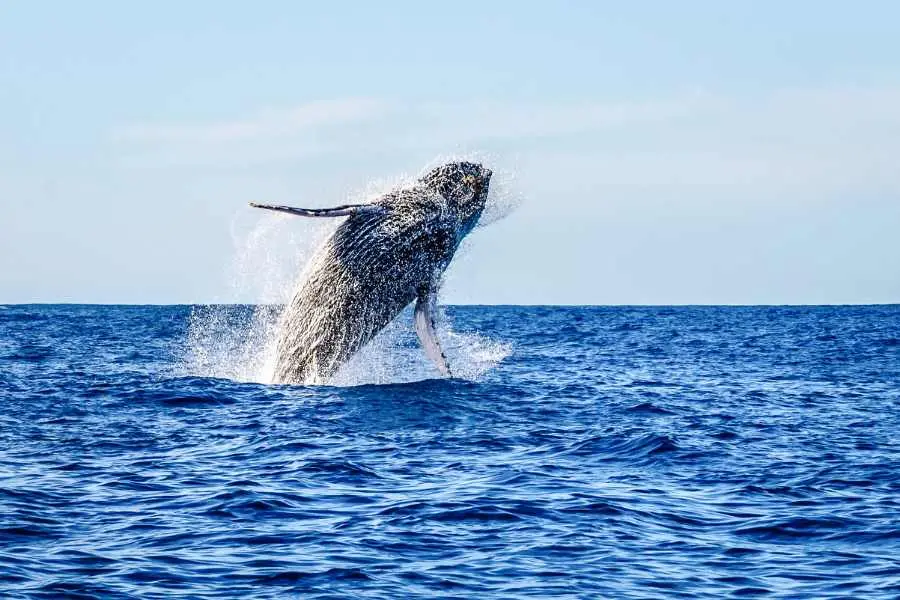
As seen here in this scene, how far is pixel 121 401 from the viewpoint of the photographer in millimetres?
21000

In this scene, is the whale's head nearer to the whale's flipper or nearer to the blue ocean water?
the whale's flipper

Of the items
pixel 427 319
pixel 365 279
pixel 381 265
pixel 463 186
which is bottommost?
pixel 427 319

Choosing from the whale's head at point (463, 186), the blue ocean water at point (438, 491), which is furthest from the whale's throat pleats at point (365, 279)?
the blue ocean water at point (438, 491)

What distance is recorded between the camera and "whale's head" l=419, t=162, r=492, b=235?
20.0 m

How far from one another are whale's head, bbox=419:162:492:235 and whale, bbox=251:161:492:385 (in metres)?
0.02

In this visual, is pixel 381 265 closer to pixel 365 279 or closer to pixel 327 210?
pixel 365 279

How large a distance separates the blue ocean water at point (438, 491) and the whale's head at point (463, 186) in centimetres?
319

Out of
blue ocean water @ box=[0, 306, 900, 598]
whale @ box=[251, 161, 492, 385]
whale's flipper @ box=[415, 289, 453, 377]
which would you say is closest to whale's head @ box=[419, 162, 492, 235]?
whale @ box=[251, 161, 492, 385]

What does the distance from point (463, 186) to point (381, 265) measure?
6.37 ft

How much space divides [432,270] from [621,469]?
6.14m

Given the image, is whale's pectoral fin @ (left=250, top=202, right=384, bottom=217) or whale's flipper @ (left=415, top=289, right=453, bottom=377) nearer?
whale's pectoral fin @ (left=250, top=202, right=384, bottom=217)

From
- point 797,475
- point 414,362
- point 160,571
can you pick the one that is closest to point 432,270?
point 797,475

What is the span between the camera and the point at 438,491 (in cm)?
1331

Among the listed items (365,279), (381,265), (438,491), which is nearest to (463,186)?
(381,265)
